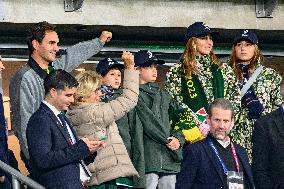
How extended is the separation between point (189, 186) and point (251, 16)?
5.49 meters

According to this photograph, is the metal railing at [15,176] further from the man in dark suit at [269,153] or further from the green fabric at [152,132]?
the man in dark suit at [269,153]

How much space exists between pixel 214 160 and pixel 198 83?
188 cm

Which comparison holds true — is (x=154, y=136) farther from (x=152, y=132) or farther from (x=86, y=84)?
(x=86, y=84)

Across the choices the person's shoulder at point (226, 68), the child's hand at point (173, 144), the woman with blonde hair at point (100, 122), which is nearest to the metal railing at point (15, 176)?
the woman with blonde hair at point (100, 122)

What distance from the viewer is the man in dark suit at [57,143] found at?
788cm

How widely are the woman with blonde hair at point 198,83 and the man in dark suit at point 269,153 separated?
1252 mm

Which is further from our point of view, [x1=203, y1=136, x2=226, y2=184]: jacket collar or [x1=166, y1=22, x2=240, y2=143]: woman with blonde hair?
[x1=166, y1=22, x2=240, y2=143]: woman with blonde hair

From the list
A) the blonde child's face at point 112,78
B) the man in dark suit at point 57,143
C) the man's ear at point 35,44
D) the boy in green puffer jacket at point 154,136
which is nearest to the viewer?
the man in dark suit at point 57,143

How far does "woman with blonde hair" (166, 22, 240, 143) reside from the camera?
986 centimetres

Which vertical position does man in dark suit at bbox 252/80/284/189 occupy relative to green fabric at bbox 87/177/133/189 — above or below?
above

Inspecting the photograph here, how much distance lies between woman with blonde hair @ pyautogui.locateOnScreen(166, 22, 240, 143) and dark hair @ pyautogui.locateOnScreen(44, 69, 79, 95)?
197 centimetres

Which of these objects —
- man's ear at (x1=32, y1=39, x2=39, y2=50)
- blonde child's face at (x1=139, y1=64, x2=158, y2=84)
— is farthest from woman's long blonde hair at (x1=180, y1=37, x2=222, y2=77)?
man's ear at (x1=32, y1=39, x2=39, y2=50)

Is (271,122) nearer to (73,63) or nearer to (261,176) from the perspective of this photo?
(261,176)

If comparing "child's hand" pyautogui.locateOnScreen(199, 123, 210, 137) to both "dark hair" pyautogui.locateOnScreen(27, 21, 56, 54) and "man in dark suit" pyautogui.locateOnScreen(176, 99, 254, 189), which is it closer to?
"man in dark suit" pyautogui.locateOnScreen(176, 99, 254, 189)
